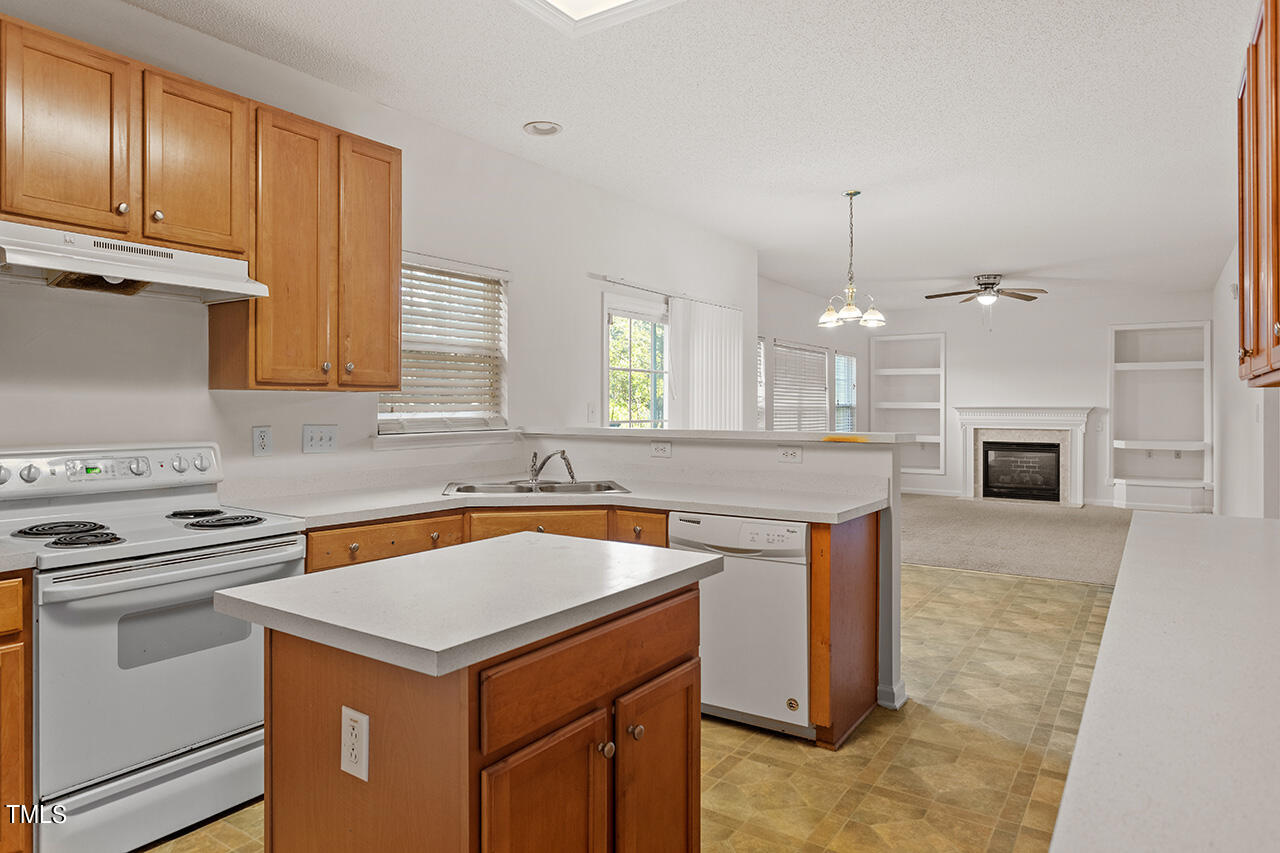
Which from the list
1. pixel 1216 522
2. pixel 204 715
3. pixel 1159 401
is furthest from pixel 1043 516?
pixel 204 715

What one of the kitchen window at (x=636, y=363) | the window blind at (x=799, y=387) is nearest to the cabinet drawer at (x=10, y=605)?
the kitchen window at (x=636, y=363)

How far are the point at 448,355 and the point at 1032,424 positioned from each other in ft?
27.2

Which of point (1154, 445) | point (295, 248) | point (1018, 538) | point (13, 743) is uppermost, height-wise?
point (295, 248)

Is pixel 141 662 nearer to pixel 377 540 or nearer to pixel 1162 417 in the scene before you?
pixel 377 540

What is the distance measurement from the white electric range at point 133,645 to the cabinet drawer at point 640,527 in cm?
121

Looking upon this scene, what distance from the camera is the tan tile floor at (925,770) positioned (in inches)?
87.9

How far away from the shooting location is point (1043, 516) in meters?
8.42

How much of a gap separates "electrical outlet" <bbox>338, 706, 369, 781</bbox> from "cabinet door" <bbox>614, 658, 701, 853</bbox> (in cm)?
47

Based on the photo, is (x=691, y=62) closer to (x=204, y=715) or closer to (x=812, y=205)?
(x=812, y=205)

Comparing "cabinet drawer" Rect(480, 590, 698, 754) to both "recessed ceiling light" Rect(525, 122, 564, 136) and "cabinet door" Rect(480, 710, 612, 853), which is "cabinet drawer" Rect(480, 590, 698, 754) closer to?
"cabinet door" Rect(480, 710, 612, 853)

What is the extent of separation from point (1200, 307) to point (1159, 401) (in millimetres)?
1150

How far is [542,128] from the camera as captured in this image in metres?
3.87

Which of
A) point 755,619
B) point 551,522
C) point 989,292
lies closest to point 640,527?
point 551,522

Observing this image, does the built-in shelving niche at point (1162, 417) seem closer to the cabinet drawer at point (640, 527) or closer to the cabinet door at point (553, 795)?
the cabinet drawer at point (640, 527)
